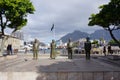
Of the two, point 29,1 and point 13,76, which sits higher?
point 29,1

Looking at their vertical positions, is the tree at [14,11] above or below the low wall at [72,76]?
above

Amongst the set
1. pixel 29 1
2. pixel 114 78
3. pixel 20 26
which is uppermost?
pixel 29 1

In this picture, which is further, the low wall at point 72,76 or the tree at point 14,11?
the tree at point 14,11

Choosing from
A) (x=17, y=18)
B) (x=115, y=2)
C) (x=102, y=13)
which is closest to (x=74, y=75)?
(x=115, y=2)

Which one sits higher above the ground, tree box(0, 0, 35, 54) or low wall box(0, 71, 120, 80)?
tree box(0, 0, 35, 54)

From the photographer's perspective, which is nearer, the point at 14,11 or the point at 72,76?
the point at 72,76

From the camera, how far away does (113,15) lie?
32.7 meters

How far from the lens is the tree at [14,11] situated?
38.2 metres

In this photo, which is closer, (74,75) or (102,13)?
(74,75)

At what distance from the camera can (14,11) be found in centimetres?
3825

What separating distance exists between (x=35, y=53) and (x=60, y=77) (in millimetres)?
17060

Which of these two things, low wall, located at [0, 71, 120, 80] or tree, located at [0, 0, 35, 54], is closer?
low wall, located at [0, 71, 120, 80]

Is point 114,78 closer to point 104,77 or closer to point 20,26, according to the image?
point 104,77

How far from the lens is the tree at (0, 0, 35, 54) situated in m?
38.2
